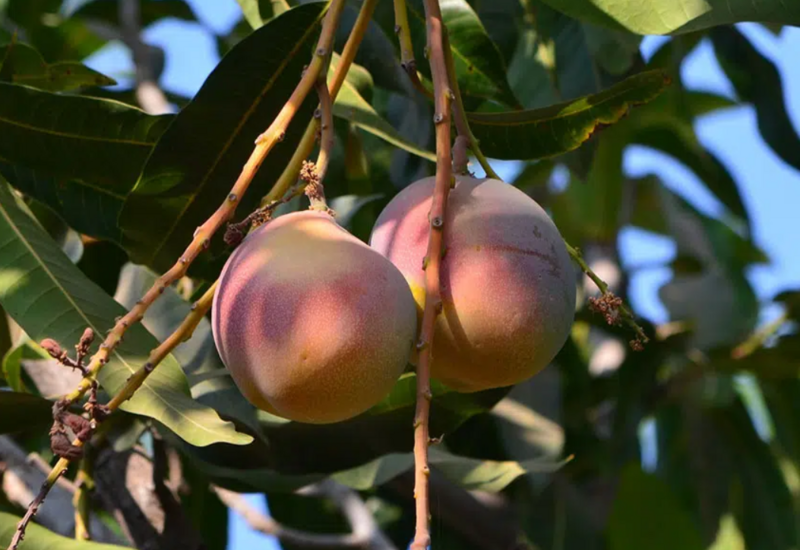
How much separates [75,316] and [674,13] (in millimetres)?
512

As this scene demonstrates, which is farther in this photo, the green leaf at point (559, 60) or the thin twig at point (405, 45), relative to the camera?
the green leaf at point (559, 60)

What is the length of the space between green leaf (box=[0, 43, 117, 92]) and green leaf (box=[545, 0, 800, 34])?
54cm

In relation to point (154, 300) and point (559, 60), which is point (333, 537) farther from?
Answer: point (154, 300)

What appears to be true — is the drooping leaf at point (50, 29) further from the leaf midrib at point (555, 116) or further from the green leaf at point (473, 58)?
the leaf midrib at point (555, 116)

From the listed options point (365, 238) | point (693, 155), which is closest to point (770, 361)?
point (693, 155)

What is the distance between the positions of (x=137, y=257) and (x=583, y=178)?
451 millimetres

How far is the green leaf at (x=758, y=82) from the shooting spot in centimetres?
155

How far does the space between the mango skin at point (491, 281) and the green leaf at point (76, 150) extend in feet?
1.28

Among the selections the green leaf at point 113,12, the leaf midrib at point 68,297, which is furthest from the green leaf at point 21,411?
the green leaf at point 113,12

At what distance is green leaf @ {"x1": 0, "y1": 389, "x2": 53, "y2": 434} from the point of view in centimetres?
96

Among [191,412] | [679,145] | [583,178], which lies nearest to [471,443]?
[583,178]

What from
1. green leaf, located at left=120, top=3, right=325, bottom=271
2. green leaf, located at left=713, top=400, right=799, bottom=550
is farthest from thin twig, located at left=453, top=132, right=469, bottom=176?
green leaf, located at left=713, top=400, right=799, bottom=550

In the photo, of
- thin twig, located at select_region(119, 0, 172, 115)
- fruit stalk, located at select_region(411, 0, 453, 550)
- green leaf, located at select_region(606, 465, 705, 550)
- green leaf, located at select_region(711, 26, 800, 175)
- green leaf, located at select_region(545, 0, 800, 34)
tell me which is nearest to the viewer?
fruit stalk, located at select_region(411, 0, 453, 550)

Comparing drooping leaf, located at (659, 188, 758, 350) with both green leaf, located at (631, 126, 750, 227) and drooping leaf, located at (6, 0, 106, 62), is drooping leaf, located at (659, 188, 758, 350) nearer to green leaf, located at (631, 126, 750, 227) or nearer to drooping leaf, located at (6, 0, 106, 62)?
green leaf, located at (631, 126, 750, 227)
